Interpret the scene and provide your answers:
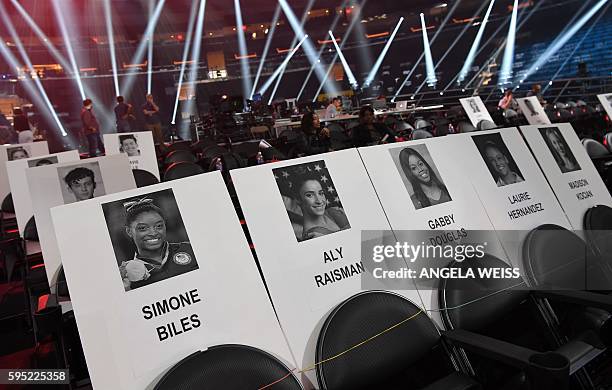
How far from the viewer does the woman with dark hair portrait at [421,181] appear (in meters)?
1.57

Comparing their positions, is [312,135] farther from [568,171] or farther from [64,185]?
[64,185]

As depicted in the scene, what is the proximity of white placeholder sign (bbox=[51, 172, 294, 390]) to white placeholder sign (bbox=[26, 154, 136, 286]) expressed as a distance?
0.72m

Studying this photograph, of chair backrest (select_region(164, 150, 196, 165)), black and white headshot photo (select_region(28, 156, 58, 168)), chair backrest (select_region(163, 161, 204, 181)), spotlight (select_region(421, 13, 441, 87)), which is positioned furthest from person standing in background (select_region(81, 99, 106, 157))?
spotlight (select_region(421, 13, 441, 87))

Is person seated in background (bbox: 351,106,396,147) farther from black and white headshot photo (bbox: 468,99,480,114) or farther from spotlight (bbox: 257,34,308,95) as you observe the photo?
spotlight (bbox: 257,34,308,95)

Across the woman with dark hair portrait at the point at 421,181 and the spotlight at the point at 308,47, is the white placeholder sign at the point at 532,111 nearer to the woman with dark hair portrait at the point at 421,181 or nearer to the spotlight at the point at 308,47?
the woman with dark hair portrait at the point at 421,181

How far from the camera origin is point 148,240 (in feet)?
A: 3.60

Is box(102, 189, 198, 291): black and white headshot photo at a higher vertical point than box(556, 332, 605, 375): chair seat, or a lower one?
higher

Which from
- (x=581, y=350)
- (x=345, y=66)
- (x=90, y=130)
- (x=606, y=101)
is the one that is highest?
(x=345, y=66)

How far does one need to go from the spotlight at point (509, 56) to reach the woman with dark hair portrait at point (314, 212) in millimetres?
17115

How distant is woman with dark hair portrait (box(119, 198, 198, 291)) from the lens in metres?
1.06

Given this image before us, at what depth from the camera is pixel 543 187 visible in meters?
1.91

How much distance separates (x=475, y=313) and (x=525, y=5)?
18.7 metres

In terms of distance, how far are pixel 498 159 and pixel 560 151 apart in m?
0.51

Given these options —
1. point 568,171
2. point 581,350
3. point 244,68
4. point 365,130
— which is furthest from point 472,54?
point 581,350
